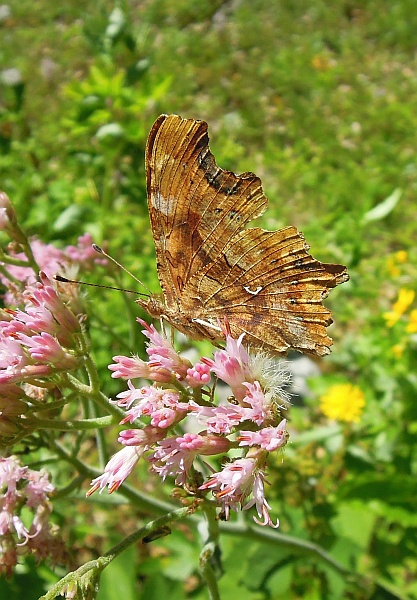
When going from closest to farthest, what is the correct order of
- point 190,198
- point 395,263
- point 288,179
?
1. point 190,198
2. point 395,263
3. point 288,179

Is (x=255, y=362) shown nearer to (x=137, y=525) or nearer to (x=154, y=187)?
(x=154, y=187)

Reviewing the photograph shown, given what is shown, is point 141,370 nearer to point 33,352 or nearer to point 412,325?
point 33,352

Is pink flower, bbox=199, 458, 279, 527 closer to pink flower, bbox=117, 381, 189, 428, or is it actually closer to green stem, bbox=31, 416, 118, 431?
pink flower, bbox=117, 381, 189, 428

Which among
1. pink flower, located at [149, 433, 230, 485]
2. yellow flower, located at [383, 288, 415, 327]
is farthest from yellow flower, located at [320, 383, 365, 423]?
pink flower, located at [149, 433, 230, 485]

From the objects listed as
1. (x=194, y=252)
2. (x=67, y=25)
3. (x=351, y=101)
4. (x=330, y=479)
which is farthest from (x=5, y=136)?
(x=67, y=25)

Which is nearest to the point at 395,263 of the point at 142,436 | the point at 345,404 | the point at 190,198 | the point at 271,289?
the point at 345,404

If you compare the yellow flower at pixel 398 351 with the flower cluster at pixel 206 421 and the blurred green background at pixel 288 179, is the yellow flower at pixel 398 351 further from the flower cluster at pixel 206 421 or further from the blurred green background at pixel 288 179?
the flower cluster at pixel 206 421
